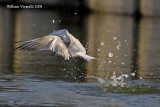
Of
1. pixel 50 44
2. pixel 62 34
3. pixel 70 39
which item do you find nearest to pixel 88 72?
pixel 70 39

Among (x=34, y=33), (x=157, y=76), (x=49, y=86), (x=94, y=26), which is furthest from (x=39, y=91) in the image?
(x=94, y=26)

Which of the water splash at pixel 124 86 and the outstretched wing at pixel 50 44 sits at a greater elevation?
the outstretched wing at pixel 50 44

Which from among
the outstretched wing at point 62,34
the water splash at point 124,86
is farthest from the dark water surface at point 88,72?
the outstretched wing at point 62,34

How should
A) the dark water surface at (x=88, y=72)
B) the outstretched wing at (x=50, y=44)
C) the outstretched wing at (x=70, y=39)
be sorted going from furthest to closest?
the outstretched wing at (x=70, y=39)
the outstretched wing at (x=50, y=44)
the dark water surface at (x=88, y=72)

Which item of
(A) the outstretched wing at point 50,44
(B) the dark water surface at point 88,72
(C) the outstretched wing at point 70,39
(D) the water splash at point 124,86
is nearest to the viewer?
(B) the dark water surface at point 88,72

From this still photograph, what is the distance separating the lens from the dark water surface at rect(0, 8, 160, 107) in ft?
32.7

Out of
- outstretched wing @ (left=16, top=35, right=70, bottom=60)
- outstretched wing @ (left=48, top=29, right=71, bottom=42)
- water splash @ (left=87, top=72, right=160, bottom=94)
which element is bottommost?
water splash @ (left=87, top=72, right=160, bottom=94)

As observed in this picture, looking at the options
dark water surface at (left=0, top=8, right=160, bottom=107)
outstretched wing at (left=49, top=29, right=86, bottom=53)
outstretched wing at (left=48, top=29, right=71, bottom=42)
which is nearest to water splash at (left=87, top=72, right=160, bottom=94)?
dark water surface at (left=0, top=8, right=160, bottom=107)

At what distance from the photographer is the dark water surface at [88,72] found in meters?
9.96

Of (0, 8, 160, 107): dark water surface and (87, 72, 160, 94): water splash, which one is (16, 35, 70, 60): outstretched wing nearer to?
(0, 8, 160, 107): dark water surface

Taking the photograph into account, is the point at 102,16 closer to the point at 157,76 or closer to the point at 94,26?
the point at 94,26

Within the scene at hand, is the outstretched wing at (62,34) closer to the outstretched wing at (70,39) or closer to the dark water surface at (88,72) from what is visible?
the outstretched wing at (70,39)

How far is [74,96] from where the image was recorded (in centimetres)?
1018

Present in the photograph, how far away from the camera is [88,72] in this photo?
43.0ft
